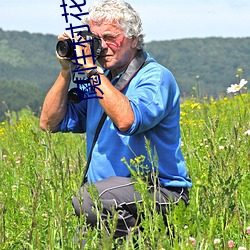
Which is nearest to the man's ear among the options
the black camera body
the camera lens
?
the black camera body

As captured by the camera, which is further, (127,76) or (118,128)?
(127,76)

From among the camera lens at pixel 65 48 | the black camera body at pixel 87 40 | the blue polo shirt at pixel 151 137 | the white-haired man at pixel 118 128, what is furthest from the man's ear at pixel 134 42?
the camera lens at pixel 65 48

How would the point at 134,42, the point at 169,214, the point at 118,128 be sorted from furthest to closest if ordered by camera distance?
1. the point at 134,42
2. the point at 118,128
3. the point at 169,214

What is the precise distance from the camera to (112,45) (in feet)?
11.4

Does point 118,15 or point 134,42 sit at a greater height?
point 118,15

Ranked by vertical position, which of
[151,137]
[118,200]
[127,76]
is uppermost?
[127,76]

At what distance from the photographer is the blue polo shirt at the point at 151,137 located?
334cm

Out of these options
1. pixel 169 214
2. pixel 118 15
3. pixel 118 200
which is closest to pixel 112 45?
pixel 118 15

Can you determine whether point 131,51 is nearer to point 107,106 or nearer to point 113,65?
point 113,65

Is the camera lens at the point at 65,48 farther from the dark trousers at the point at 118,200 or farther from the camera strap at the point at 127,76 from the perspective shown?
the dark trousers at the point at 118,200

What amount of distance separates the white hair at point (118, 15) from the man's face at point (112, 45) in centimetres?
3

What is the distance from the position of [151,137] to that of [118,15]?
642 millimetres

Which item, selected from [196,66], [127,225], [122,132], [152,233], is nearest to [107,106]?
[122,132]

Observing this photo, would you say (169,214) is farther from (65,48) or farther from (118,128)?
(65,48)
